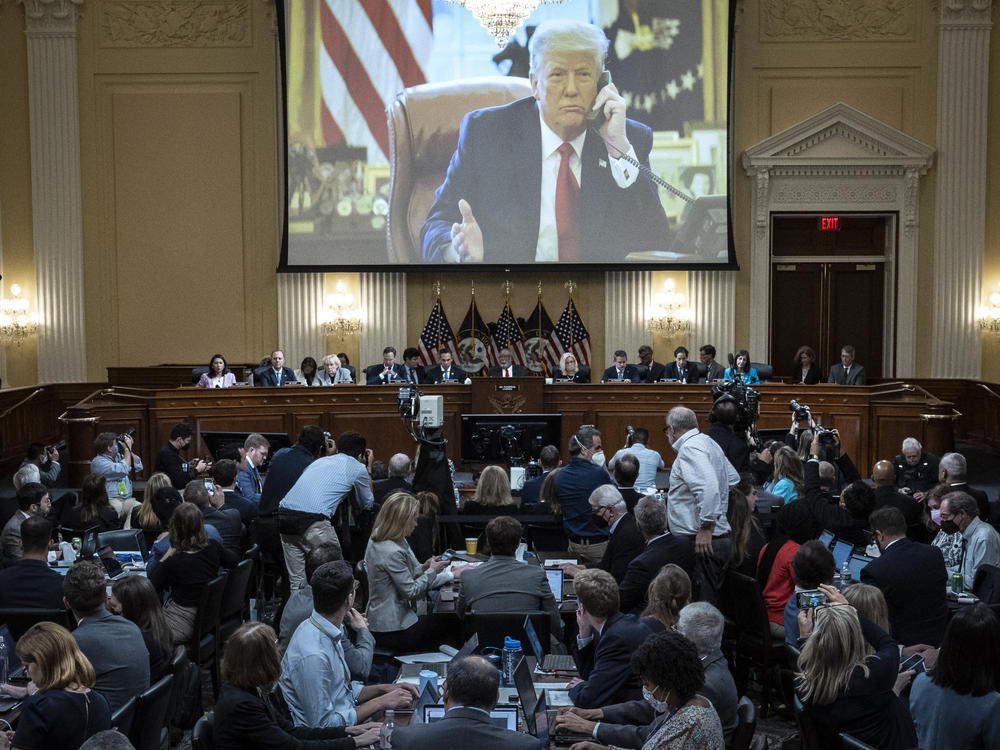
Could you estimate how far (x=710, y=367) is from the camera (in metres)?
13.8

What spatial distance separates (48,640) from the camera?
397 cm

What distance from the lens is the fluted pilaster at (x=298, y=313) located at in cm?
1631

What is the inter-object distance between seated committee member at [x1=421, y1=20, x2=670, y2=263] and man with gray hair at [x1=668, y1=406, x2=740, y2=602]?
9483 mm

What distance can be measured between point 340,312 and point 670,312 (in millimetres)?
4937

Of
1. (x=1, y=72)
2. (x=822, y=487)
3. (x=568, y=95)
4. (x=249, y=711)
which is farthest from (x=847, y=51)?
(x=249, y=711)

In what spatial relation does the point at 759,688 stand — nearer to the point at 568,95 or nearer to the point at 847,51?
the point at 568,95

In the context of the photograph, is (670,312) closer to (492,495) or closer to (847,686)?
(492,495)

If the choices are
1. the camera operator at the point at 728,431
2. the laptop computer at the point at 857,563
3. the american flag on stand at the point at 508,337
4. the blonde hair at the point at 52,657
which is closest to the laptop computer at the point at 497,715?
the blonde hair at the point at 52,657

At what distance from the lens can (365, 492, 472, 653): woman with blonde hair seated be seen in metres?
5.89

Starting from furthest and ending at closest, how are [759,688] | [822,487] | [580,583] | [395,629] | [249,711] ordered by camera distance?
[822,487] < [759,688] < [395,629] < [580,583] < [249,711]

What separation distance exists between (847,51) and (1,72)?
41.4 ft

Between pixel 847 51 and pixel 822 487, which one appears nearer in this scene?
pixel 822 487

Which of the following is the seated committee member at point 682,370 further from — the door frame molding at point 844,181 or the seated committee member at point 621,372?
the door frame molding at point 844,181

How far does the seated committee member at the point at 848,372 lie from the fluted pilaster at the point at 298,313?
7429 millimetres
